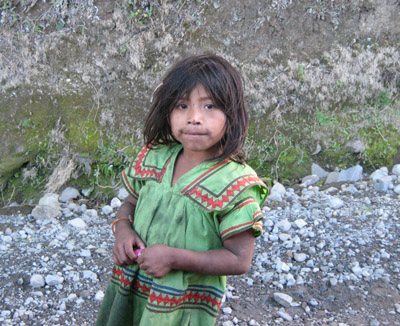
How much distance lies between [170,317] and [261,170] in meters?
3.57

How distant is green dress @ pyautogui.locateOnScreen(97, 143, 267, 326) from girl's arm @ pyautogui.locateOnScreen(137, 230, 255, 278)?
0.05 metres

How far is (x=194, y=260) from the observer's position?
1648 mm

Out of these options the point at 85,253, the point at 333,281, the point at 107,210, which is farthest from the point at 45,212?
the point at 333,281

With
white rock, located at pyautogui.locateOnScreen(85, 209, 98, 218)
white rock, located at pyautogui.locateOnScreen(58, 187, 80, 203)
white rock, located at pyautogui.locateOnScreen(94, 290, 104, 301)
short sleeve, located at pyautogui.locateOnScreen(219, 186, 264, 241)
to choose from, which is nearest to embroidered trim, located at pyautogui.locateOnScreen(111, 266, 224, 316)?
short sleeve, located at pyautogui.locateOnScreen(219, 186, 264, 241)

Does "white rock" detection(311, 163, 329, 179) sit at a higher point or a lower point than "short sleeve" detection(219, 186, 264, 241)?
lower

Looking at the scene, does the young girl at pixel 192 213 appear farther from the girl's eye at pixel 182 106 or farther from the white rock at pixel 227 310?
the white rock at pixel 227 310

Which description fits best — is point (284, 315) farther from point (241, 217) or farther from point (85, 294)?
point (241, 217)

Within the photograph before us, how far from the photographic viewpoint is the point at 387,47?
5.76 meters

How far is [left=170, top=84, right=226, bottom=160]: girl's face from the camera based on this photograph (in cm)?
168

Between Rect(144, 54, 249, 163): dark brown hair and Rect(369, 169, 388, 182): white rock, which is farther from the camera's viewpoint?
Rect(369, 169, 388, 182): white rock

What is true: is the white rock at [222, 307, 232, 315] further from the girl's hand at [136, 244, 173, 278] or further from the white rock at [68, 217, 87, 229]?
the white rock at [68, 217, 87, 229]

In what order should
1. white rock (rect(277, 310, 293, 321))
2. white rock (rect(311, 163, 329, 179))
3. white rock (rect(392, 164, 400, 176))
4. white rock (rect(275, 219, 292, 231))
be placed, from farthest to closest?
white rock (rect(311, 163, 329, 179))
white rock (rect(392, 164, 400, 176))
white rock (rect(275, 219, 292, 231))
white rock (rect(277, 310, 293, 321))

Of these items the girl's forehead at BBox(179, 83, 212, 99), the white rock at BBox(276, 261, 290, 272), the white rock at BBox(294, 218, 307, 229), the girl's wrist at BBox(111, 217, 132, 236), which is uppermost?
the girl's forehead at BBox(179, 83, 212, 99)

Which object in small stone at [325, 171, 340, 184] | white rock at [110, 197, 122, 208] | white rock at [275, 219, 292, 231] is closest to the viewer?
white rock at [275, 219, 292, 231]
